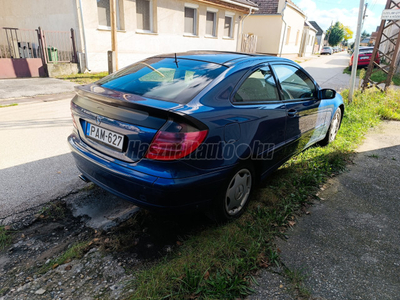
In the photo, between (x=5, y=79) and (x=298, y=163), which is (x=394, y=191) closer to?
(x=298, y=163)

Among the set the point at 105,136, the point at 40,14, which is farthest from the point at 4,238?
the point at 40,14

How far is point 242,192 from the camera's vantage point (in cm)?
280

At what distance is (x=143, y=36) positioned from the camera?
46.1 feet

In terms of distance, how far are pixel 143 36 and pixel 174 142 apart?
1347cm

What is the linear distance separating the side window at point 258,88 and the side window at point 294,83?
212 millimetres

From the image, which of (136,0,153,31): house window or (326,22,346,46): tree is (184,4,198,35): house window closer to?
(136,0,153,31): house window

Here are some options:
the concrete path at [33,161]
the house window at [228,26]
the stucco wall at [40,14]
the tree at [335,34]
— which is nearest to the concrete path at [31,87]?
the concrete path at [33,161]

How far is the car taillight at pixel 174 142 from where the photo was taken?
2.08 metres

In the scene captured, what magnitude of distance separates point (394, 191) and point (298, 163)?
1214mm

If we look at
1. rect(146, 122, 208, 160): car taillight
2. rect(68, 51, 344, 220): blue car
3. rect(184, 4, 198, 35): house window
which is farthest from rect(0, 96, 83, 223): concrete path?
rect(184, 4, 198, 35): house window

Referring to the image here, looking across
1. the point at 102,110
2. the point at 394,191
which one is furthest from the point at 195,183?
the point at 394,191

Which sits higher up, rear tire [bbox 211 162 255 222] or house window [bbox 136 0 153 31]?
house window [bbox 136 0 153 31]

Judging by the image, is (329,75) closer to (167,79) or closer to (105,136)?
(167,79)

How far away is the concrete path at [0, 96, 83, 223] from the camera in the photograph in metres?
3.17
